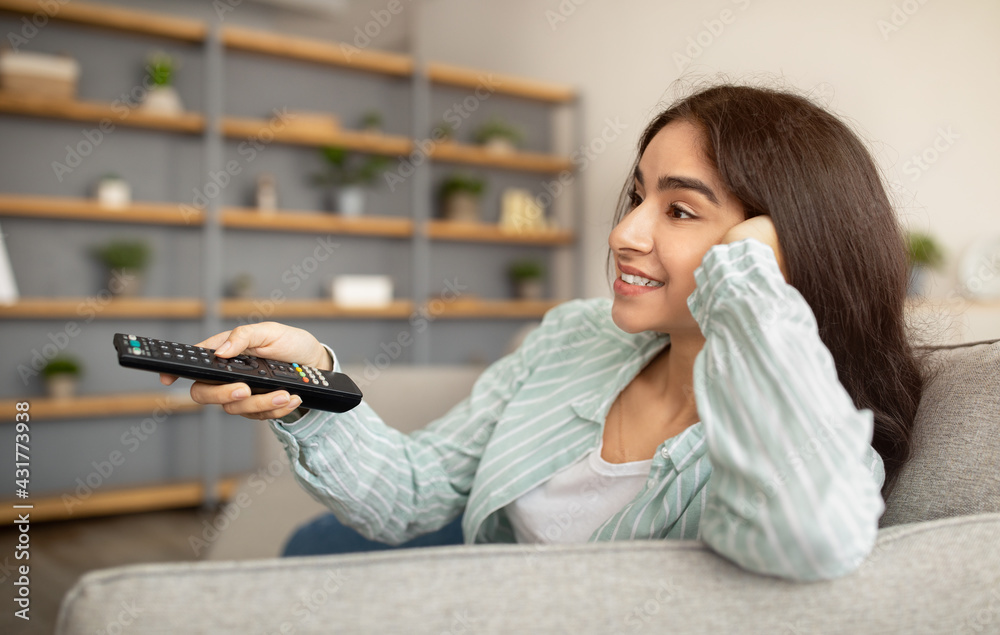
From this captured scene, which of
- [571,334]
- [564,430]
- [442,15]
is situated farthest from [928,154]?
[442,15]

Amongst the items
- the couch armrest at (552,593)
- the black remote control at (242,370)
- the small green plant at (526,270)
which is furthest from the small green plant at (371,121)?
the couch armrest at (552,593)

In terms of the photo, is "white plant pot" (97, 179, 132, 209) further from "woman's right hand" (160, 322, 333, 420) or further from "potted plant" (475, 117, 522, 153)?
"woman's right hand" (160, 322, 333, 420)

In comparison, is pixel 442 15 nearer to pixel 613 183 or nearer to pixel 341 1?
pixel 341 1

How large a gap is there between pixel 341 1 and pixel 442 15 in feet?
2.03

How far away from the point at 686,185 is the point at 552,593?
576 mm

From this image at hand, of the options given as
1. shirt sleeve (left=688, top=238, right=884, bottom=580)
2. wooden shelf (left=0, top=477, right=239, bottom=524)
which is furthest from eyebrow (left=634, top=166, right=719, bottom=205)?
wooden shelf (left=0, top=477, right=239, bottom=524)

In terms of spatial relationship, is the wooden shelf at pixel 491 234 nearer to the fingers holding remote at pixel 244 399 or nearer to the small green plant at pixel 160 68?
the small green plant at pixel 160 68

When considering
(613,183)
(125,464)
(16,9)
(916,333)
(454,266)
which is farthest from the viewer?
(454,266)

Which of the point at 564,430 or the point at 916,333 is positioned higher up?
the point at 916,333

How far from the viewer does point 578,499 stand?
0.96 metres

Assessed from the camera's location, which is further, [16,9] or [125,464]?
[125,464]

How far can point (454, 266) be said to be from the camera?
159 inches

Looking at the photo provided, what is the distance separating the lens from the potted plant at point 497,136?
155 inches

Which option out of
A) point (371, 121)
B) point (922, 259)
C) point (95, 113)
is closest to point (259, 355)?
point (922, 259)
